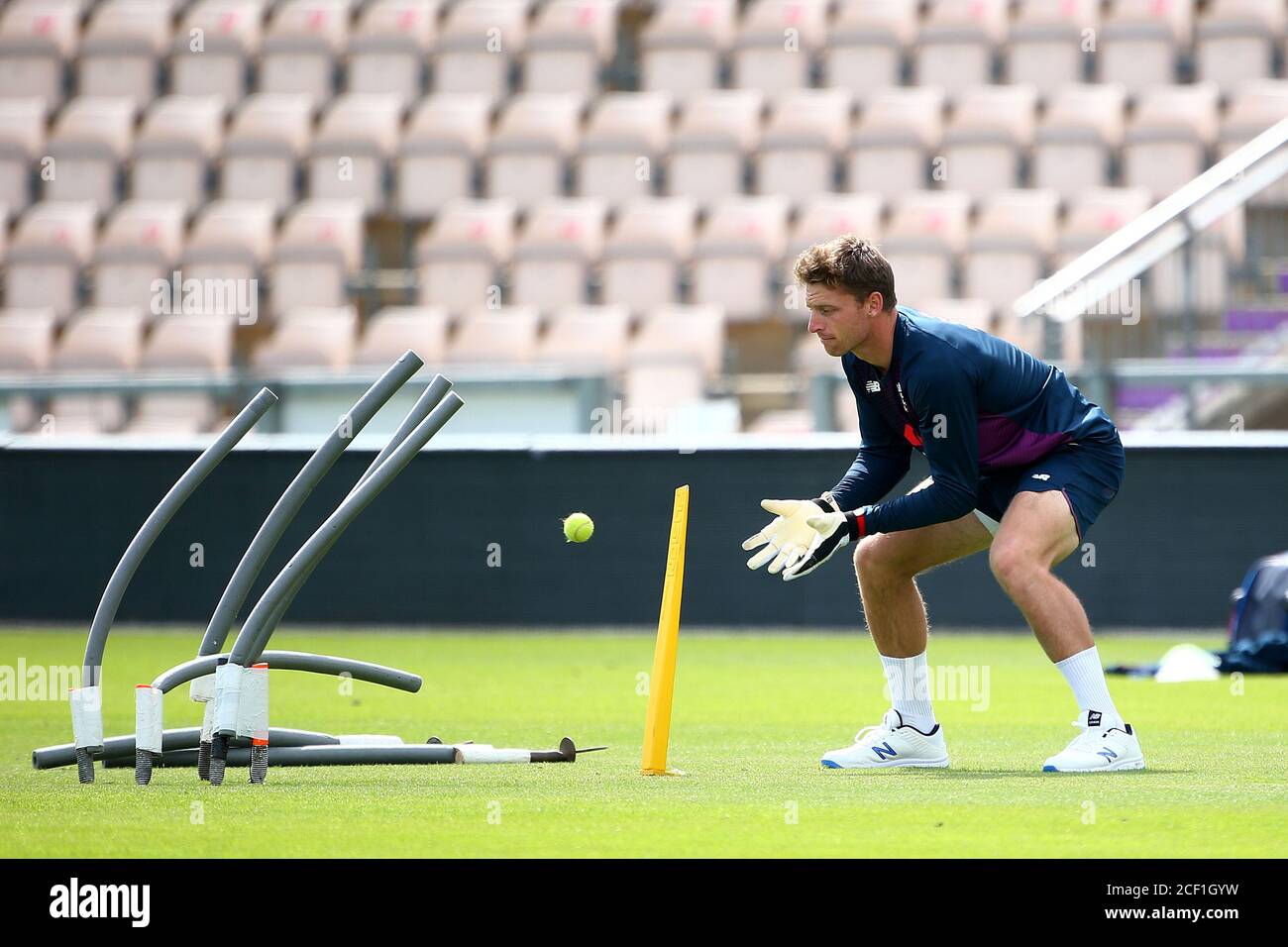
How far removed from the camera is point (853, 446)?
11875 millimetres

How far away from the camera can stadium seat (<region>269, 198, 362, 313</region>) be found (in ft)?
55.6

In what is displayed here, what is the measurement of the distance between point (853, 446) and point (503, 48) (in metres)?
8.81

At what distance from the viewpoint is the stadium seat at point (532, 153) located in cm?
1769

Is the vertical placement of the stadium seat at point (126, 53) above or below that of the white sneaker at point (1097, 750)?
above

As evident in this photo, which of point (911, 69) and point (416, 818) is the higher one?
point (911, 69)

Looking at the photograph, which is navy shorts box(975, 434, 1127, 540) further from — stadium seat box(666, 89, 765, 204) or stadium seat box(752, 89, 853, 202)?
stadium seat box(666, 89, 765, 204)

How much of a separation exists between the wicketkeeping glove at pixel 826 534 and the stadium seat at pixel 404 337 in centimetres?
972

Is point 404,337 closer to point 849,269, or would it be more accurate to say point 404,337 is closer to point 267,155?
point 267,155

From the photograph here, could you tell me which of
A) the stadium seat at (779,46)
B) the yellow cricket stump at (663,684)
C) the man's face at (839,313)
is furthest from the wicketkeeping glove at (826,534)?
the stadium seat at (779,46)

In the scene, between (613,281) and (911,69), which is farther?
(911,69)

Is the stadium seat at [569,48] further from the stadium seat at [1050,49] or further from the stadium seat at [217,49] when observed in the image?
the stadium seat at [1050,49]

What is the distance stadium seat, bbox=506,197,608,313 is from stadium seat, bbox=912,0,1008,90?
395 cm
